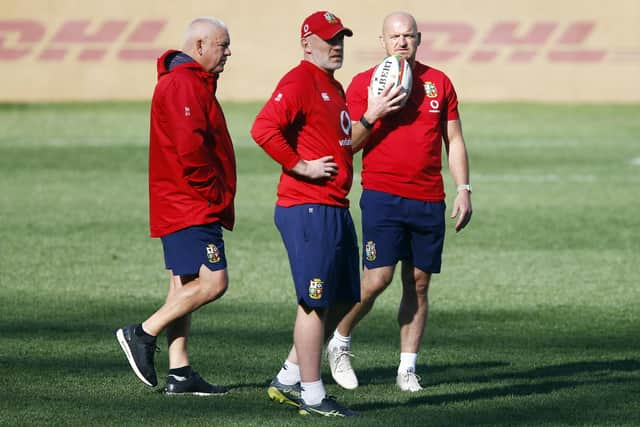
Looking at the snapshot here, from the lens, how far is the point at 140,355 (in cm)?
763

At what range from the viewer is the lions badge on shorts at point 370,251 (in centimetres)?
833

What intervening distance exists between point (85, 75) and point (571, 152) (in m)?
14.1

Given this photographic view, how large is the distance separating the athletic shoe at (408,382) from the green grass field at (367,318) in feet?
0.27

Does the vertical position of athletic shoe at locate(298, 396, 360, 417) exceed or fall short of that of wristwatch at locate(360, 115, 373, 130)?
it falls short

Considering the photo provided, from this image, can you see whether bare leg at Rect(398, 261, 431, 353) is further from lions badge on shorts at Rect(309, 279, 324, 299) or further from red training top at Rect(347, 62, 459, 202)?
lions badge on shorts at Rect(309, 279, 324, 299)

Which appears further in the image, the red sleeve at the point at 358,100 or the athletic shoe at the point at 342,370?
→ the red sleeve at the point at 358,100

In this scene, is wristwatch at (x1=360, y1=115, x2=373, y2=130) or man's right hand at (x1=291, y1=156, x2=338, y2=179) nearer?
man's right hand at (x1=291, y1=156, x2=338, y2=179)

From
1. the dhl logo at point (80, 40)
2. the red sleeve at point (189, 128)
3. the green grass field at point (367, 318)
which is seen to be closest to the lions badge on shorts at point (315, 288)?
the green grass field at point (367, 318)

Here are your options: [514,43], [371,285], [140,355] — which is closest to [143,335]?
[140,355]

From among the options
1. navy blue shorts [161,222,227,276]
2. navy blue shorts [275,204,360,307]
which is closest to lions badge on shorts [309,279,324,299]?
navy blue shorts [275,204,360,307]

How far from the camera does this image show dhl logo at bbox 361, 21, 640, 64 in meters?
32.7

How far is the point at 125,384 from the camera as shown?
320 inches

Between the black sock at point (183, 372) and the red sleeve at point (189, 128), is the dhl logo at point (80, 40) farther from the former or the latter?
the red sleeve at point (189, 128)

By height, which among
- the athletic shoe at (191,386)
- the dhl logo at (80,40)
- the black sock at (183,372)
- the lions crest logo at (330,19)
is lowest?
the athletic shoe at (191,386)
